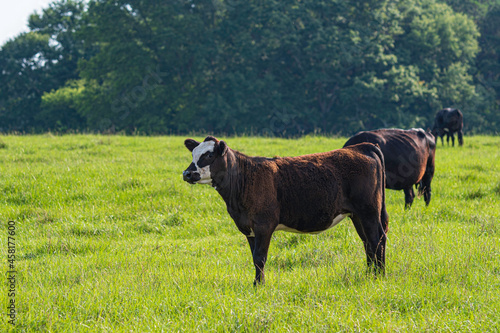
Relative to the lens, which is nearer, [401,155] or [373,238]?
[373,238]

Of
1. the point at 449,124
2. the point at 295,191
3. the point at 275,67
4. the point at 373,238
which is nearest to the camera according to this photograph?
the point at 295,191

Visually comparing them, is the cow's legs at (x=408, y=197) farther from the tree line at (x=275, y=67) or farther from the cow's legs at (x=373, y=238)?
the tree line at (x=275, y=67)

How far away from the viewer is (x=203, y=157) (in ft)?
15.8

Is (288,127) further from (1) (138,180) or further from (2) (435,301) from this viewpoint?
(2) (435,301)

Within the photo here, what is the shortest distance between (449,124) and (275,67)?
20967 mm

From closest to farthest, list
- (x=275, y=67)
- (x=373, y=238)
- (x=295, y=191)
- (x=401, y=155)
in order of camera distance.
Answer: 1. (x=295, y=191)
2. (x=373, y=238)
3. (x=401, y=155)
4. (x=275, y=67)

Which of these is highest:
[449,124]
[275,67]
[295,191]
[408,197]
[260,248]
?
[275,67]

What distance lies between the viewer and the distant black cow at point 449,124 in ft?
68.1

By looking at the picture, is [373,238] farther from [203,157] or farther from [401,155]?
[401,155]

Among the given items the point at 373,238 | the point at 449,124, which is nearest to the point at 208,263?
the point at 373,238

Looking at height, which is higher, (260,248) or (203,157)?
(203,157)

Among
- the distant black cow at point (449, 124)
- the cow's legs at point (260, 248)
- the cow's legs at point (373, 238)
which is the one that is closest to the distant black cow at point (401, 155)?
the cow's legs at point (373, 238)

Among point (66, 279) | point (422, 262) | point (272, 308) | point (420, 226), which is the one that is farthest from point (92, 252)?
point (420, 226)

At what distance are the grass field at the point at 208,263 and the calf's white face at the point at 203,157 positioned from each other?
1.25 m
